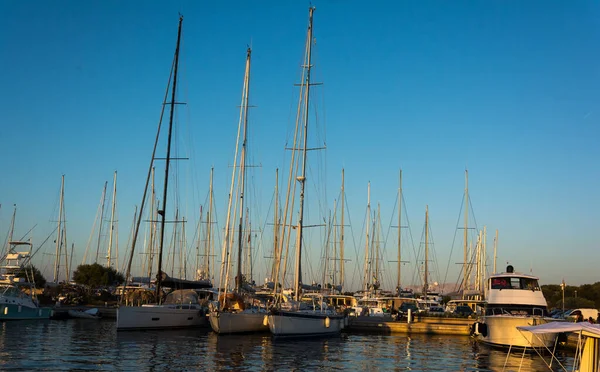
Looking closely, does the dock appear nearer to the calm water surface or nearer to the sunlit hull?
the calm water surface

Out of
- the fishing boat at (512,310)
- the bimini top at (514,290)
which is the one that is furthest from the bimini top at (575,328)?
the bimini top at (514,290)

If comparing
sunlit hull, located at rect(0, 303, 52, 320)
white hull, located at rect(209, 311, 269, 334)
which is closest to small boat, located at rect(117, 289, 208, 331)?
white hull, located at rect(209, 311, 269, 334)

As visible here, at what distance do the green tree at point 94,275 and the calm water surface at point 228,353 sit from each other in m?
41.3

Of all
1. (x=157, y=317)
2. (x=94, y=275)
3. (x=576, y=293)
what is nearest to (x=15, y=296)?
(x=157, y=317)

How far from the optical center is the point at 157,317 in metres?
46.7

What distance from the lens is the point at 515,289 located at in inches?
1586

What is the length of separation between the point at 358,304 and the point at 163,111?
33.0 m

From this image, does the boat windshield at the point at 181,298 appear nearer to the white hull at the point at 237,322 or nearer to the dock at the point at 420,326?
the white hull at the point at 237,322

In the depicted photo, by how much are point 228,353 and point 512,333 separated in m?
18.2

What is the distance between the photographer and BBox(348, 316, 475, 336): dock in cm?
5178

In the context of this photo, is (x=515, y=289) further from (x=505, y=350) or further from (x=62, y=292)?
(x=62, y=292)

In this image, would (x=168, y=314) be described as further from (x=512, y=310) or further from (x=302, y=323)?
(x=512, y=310)

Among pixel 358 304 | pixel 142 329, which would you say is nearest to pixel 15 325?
pixel 142 329

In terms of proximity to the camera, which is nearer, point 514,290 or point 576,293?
point 514,290
